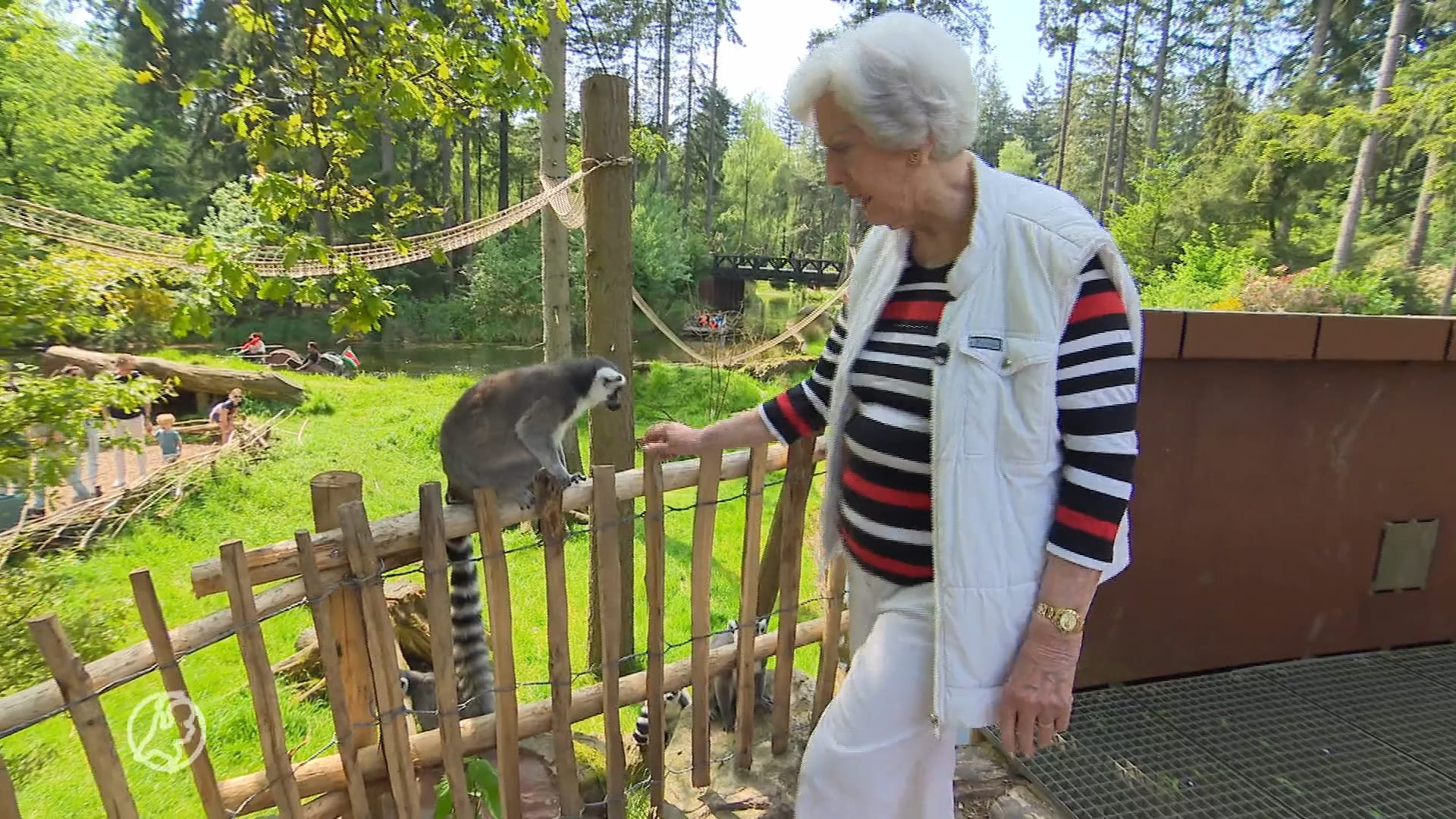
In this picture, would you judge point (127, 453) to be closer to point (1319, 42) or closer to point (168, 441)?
point (168, 441)

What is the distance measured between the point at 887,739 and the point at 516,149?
117ft

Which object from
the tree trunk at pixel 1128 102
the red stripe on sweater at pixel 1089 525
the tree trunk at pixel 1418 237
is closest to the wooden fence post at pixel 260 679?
the red stripe on sweater at pixel 1089 525


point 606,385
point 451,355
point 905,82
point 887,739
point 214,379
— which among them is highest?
point 905,82

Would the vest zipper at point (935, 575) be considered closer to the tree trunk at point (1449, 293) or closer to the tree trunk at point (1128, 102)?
the tree trunk at point (1449, 293)

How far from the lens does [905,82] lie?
1358mm

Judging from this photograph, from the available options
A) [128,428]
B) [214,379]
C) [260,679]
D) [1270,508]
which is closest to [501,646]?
[260,679]

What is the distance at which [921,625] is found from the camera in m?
1.49

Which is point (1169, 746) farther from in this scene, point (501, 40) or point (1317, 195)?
point (1317, 195)

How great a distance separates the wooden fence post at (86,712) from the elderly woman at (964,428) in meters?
1.54

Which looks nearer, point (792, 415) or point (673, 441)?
point (792, 415)

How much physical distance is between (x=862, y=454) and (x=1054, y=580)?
1.47ft

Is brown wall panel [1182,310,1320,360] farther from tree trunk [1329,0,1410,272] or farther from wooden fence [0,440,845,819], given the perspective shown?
tree trunk [1329,0,1410,272]

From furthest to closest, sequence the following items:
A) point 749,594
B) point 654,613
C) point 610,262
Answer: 1. point 610,262
2. point 749,594
3. point 654,613

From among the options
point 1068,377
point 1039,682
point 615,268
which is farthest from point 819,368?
point 615,268
